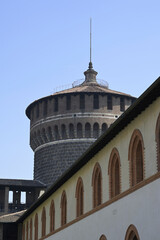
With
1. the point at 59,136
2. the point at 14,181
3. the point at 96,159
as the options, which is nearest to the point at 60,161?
the point at 59,136

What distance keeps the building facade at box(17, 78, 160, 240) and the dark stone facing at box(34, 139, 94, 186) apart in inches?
921

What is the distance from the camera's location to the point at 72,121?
5209cm

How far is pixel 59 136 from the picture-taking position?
52.5 m

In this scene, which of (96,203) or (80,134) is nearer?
(96,203)

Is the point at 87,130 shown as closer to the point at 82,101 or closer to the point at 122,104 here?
the point at 82,101

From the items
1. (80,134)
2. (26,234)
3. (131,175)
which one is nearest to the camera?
(131,175)

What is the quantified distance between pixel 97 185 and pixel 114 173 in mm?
2283

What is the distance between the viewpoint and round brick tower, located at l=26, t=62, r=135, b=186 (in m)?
51.8

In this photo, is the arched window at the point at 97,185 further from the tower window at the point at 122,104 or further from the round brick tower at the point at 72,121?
the tower window at the point at 122,104

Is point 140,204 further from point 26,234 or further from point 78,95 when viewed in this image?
point 78,95

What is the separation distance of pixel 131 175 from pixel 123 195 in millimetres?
731

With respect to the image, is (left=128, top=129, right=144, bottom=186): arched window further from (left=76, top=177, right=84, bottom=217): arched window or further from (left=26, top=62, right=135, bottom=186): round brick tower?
(left=26, top=62, right=135, bottom=186): round brick tower

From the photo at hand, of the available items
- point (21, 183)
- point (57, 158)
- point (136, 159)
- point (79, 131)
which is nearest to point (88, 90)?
point (79, 131)

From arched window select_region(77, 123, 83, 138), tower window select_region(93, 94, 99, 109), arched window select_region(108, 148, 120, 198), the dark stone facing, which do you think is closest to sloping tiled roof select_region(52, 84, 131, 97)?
tower window select_region(93, 94, 99, 109)
